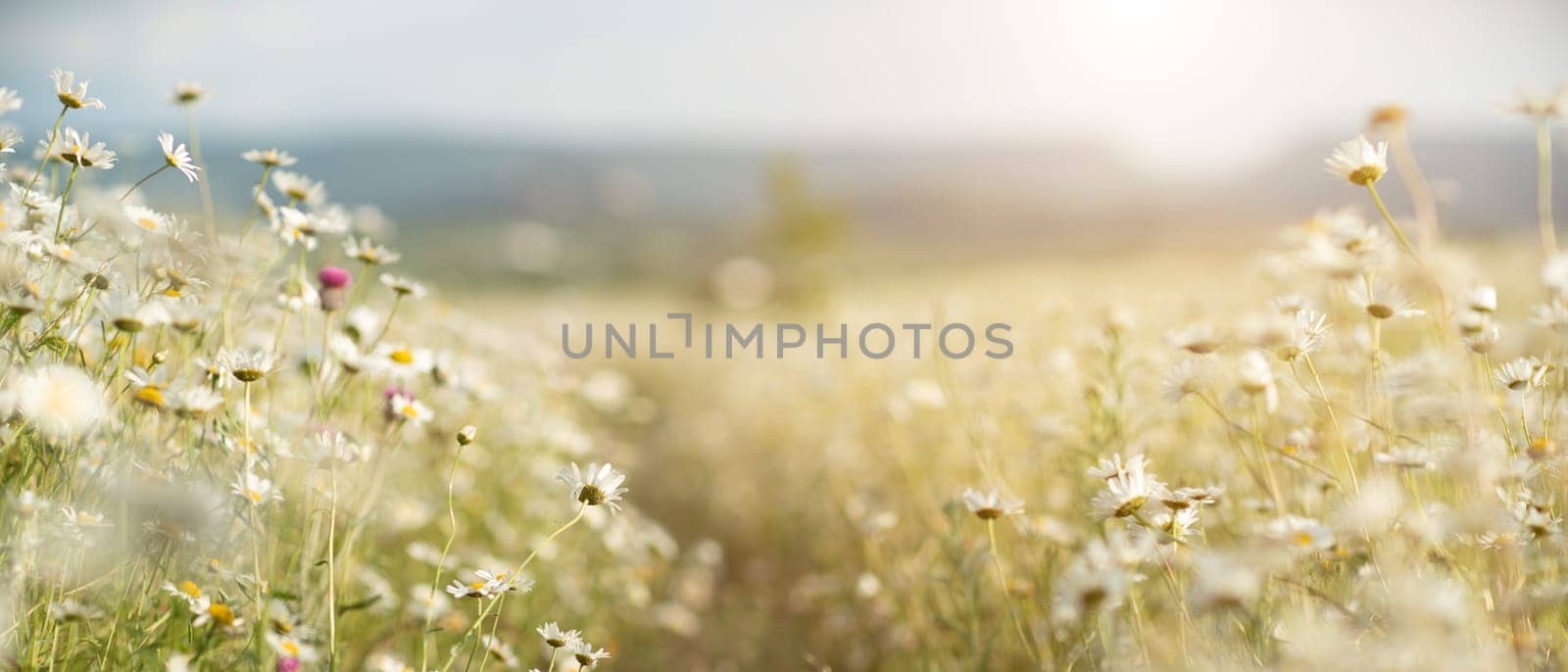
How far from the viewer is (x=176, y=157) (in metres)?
1.72

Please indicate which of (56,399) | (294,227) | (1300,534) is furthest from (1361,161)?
(56,399)

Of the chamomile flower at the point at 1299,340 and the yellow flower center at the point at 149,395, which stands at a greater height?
the chamomile flower at the point at 1299,340

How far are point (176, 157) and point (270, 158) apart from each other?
163 millimetres

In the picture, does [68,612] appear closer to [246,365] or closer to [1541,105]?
[246,365]

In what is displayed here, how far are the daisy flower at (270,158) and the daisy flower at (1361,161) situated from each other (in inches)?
80.5

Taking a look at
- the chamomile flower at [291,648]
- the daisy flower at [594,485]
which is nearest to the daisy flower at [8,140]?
the chamomile flower at [291,648]

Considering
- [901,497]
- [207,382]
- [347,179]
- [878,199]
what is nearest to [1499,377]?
[901,497]

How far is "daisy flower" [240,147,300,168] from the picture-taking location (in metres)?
1.83

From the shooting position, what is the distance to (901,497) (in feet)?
10.6

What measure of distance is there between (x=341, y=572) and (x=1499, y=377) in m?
2.23

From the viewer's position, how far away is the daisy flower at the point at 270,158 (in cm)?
183

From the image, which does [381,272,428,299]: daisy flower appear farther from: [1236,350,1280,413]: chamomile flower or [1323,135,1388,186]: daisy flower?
[1323,135,1388,186]: daisy flower

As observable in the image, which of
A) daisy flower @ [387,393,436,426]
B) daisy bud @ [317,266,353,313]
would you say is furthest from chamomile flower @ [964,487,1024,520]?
daisy bud @ [317,266,353,313]

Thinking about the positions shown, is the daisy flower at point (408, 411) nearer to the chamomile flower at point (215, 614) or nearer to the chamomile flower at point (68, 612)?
the chamomile flower at point (215, 614)
